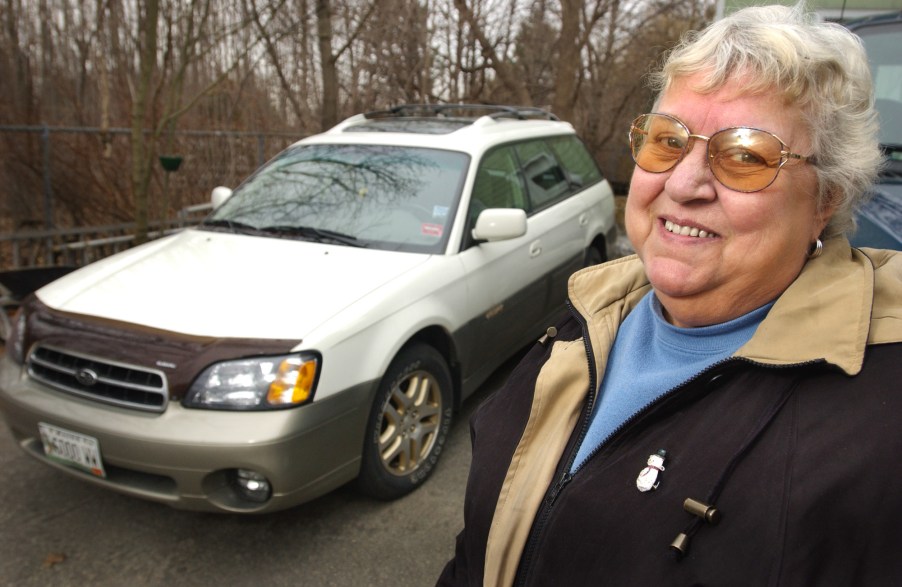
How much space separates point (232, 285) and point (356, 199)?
1.01 m

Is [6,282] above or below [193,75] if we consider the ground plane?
below

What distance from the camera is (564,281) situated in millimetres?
4730

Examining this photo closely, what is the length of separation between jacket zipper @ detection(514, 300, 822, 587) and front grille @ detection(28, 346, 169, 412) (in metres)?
1.74

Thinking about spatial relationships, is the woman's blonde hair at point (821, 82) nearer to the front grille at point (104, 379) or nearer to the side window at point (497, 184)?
the front grille at point (104, 379)

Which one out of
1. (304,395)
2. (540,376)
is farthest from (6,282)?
(540,376)

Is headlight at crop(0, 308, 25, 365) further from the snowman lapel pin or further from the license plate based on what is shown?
the snowman lapel pin

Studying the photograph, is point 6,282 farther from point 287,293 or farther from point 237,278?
point 287,293

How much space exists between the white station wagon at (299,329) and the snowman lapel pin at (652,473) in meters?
1.68

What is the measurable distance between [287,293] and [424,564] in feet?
4.12

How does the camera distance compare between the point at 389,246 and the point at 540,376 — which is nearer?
the point at 540,376

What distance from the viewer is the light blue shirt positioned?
128 cm

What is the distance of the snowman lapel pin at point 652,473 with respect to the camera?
44.8 inches

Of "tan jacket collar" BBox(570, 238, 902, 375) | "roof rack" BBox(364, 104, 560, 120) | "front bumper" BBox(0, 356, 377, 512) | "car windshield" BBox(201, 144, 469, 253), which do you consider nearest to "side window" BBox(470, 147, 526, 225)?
"car windshield" BBox(201, 144, 469, 253)

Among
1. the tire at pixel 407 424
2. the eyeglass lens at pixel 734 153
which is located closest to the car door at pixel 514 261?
the tire at pixel 407 424
